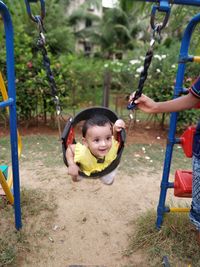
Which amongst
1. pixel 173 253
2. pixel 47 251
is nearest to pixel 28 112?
pixel 47 251

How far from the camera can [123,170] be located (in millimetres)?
3977

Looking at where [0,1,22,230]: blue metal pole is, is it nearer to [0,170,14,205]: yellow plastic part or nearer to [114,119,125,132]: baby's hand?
[0,170,14,205]: yellow plastic part

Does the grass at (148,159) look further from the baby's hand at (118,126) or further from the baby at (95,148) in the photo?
the baby's hand at (118,126)

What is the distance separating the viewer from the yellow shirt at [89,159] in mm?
2213

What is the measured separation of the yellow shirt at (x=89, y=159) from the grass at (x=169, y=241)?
29.9 inches

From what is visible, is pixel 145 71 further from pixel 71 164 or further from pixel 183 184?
pixel 183 184

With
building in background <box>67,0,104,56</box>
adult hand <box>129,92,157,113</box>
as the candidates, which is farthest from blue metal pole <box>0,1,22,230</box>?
building in background <box>67,0,104,56</box>

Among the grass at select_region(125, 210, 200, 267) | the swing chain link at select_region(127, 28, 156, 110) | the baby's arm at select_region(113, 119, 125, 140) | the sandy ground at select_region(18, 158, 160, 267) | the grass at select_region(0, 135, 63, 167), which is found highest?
the swing chain link at select_region(127, 28, 156, 110)

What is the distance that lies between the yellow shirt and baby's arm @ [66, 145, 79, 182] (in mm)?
34

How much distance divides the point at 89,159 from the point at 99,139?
0.73 feet

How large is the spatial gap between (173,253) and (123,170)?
1.64 meters

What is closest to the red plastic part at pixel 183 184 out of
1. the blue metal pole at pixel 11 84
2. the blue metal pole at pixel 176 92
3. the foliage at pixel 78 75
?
the blue metal pole at pixel 176 92

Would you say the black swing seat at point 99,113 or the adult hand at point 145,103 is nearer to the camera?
the adult hand at point 145,103

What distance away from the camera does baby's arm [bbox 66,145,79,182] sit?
2.11m
